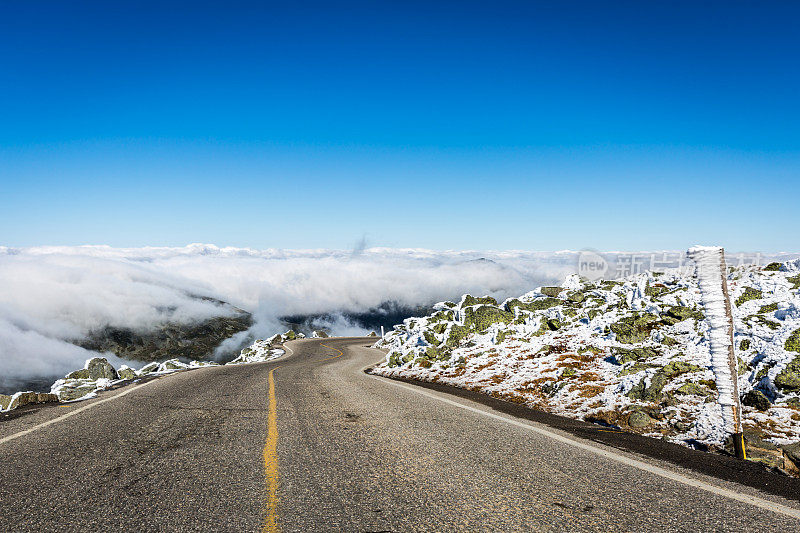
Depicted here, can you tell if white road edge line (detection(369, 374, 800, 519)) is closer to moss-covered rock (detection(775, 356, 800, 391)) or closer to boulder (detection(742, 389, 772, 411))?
boulder (detection(742, 389, 772, 411))

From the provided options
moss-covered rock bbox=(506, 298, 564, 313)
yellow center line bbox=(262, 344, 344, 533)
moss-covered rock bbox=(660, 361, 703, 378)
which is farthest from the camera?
moss-covered rock bbox=(506, 298, 564, 313)

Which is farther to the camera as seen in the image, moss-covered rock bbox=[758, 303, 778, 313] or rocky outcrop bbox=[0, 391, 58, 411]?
moss-covered rock bbox=[758, 303, 778, 313]

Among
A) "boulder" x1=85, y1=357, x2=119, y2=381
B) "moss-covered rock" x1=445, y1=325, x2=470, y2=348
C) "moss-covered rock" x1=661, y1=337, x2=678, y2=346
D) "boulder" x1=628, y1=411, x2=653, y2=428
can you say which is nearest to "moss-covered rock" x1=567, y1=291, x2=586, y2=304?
"moss-covered rock" x1=445, y1=325, x2=470, y2=348

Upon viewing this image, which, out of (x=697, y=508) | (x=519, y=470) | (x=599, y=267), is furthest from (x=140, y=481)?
(x=599, y=267)

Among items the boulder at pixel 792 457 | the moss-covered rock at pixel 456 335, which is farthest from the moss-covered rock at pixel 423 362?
the boulder at pixel 792 457

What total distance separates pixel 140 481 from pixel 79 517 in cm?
84

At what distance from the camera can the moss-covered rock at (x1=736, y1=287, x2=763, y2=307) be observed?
11091 mm

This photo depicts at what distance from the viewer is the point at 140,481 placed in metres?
4.52

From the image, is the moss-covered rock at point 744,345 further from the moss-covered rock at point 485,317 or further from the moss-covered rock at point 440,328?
the moss-covered rock at point 440,328

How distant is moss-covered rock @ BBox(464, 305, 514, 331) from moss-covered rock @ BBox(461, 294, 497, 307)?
1.27 meters

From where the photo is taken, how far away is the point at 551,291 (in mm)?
19594

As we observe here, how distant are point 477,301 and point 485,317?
8.14 feet

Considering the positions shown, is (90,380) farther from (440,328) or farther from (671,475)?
(671,475)

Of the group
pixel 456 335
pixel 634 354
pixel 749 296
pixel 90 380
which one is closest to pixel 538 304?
pixel 456 335
